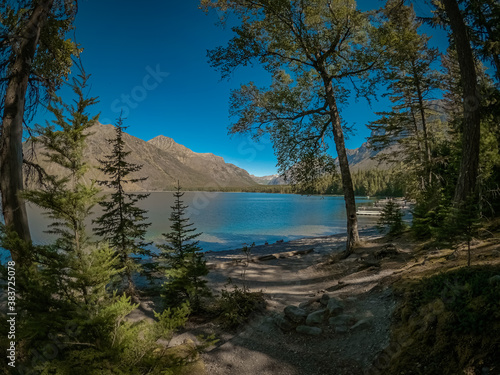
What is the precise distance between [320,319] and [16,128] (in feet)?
23.1

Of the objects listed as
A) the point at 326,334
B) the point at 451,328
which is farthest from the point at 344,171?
the point at 451,328

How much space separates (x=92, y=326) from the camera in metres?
3.14

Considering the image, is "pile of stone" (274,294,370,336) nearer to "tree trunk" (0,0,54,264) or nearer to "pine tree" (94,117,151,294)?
"tree trunk" (0,0,54,264)

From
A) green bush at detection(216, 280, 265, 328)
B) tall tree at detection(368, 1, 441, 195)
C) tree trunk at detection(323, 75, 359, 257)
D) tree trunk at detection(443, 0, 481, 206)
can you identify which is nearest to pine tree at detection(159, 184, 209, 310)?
green bush at detection(216, 280, 265, 328)

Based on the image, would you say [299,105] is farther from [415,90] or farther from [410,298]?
[415,90]

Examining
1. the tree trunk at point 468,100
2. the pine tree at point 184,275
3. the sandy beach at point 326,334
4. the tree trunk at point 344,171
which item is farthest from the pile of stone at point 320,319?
the tree trunk at point 344,171

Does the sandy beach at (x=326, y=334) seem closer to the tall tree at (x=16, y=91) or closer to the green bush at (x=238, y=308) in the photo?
the green bush at (x=238, y=308)

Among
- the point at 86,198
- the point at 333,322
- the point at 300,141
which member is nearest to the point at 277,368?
the point at 333,322

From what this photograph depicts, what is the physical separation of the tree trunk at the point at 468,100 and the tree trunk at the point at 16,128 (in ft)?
32.9

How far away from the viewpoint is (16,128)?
183 inches

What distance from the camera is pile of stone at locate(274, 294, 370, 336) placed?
4828 mm

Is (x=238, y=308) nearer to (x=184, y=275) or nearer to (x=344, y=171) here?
(x=184, y=275)

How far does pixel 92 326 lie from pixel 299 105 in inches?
446

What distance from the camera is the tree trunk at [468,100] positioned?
6.91 metres
